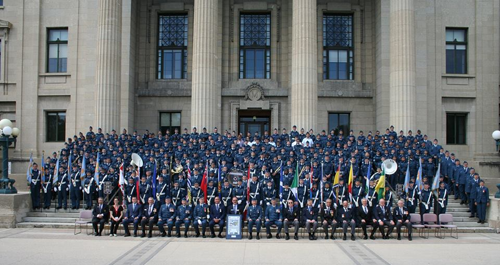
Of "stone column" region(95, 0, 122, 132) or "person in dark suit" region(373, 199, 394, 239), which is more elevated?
"stone column" region(95, 0, 122, 132)

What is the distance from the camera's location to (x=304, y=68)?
973 inches

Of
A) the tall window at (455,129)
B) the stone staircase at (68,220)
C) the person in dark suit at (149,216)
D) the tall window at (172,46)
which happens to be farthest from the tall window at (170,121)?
the tall window at (455,129)

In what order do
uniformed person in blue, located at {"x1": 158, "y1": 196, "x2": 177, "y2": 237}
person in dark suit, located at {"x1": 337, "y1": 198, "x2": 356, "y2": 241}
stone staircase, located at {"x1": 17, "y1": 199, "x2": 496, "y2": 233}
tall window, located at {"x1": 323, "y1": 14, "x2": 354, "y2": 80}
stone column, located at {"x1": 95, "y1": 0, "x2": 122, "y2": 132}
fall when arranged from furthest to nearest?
1. tall window, located at {"x1": 323, "y1": 14, "x2": 354, "y2": 80}
2. stone column, located at {"x1": 95, "y1": 0, "x2": 122, "y2": 132}
3. stone staircase, located at {"x1": 17, "y1": 199, "x2": 496, "y2": 233}
4. uniformed person in blue, located at {"x1": 158, "y1": 196, "x2": 177, "y2": 237}
5. person in dark suit, located at {"x1": 337, "y1": 198, "x2": 356, "y2": 241}

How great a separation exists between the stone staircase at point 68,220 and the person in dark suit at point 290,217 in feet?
21.5

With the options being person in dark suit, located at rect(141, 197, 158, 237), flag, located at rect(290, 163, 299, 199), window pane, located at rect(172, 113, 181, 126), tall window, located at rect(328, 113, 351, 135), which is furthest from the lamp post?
tall window, located at rect(328, 113, 351, 135)

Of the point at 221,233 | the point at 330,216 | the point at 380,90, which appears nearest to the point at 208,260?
the point at 221,233

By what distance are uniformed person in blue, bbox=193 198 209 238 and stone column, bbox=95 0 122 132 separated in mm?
9732

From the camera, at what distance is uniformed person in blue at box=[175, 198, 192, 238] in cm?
1705

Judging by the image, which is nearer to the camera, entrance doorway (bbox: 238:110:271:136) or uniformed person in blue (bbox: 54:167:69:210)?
uniformed person in blue (bbox: 54:167:69:210)

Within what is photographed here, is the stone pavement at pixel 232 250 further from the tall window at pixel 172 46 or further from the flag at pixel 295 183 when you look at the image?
the tall window at pixel 172 46

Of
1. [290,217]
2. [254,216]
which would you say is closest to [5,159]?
[254,216]

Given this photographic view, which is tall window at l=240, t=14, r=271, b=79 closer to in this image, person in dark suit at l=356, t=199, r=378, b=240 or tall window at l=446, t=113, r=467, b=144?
tall window at l=446, t=113, r=467, b=144

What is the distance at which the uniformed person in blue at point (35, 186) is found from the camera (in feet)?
65.7

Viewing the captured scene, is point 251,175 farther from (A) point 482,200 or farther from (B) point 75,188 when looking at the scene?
(A) point 482,200
